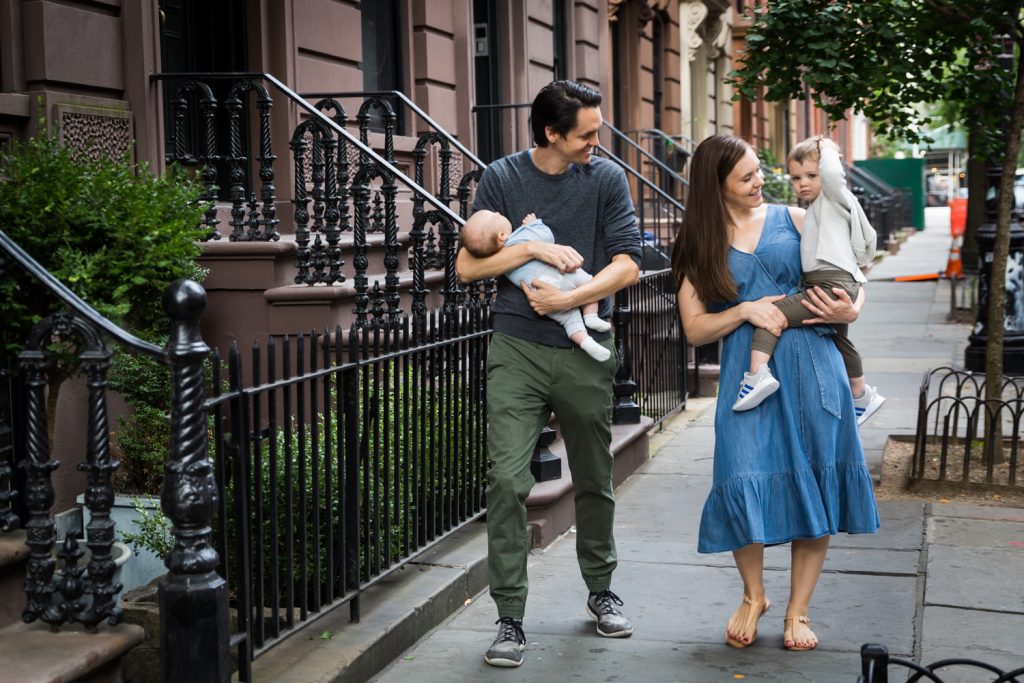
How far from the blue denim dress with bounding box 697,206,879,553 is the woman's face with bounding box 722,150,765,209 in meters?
0.16

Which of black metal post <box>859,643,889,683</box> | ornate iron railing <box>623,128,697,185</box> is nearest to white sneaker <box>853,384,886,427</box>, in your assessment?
black metal post <box>859,643,889,683</box>

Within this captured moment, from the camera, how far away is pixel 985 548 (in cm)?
638

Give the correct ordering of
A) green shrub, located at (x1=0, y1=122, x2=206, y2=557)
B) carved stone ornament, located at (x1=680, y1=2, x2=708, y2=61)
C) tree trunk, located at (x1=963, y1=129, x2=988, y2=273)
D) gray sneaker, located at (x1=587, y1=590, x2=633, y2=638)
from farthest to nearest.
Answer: carved stone ornament, located at (x1=680, y1=2, x2=708, y2=61), tree trunk, located at (x1=963, y1=129, x2=988, y2=273), gray sneaker, located at (x1=587, y1=590, x2=633, y2=638), green shrub, located at (x1=0, y1=122, x2=206, y2=557)

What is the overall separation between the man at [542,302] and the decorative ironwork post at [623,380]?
11.5 feet

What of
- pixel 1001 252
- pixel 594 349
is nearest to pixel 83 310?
pixel 594 349

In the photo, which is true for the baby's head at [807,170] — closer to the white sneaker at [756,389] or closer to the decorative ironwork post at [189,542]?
the white sneaker at [756,389]

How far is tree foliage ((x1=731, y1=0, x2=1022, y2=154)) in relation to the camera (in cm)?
809

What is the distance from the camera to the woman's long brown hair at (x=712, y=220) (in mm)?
4766

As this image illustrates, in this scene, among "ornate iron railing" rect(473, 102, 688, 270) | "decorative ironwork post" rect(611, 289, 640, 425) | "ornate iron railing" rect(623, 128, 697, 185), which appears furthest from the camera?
"ornate iron railing" rect(623, 128, 697, 185)

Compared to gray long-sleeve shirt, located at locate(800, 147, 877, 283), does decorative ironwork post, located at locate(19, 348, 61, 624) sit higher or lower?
lower

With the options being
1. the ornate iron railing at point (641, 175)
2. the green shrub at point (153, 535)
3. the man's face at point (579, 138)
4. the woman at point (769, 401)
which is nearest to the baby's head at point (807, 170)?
the woman at point (769, 401)

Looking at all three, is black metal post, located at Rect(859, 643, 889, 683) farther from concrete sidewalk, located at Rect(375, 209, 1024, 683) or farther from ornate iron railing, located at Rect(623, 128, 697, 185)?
ornate iron railing, located at Rect(623, 128, 697, 185)

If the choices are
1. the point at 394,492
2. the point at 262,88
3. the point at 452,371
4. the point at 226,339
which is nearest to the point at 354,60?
the point at 262,88

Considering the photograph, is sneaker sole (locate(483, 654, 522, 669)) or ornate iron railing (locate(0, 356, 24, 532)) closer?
ornate iron railing (locate(0, 356, 24, 532))
